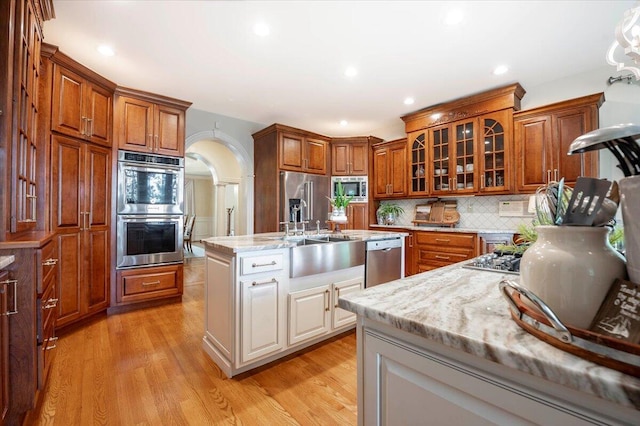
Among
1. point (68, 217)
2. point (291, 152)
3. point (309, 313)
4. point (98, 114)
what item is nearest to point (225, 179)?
point (291, 152)

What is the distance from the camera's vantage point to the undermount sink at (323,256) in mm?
2078

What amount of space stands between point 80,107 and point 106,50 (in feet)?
2.03

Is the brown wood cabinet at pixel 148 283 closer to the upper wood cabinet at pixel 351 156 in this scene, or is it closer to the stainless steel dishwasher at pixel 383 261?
the stainless steel dishwasher at pixel 383 261

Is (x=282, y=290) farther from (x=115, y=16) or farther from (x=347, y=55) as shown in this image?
(x=115, y=16)

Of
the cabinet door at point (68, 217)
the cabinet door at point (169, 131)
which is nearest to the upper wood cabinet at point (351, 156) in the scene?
the cabinet door at point (169, 131)

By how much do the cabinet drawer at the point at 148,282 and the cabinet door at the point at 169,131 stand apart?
1486 millimetres

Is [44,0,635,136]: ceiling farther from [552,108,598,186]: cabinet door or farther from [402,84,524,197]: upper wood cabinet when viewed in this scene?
[552,108,598,186]: cabinet door

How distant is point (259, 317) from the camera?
6.27ft

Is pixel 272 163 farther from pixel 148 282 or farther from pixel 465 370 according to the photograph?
pixel 465 370

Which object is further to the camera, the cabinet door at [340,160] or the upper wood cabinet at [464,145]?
the cabinet door at [340,160]

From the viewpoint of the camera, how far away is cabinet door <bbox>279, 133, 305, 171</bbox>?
441cm

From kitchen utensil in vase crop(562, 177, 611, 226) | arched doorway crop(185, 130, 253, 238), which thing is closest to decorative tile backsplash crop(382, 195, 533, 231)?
arched doorway crop(185, 130, 253, 238)

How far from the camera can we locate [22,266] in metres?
1.38

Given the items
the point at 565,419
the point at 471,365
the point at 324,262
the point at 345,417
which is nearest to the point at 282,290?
the point at 324,262
